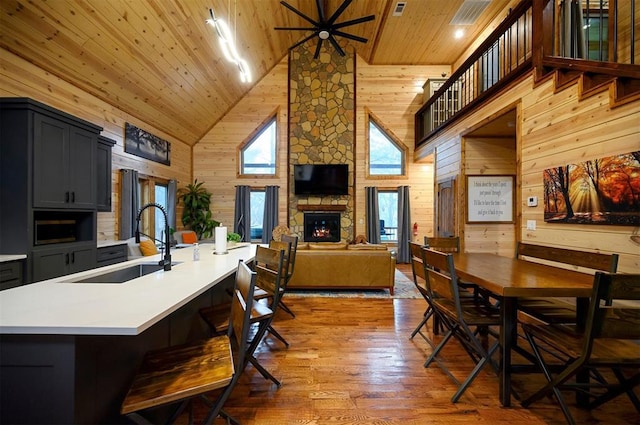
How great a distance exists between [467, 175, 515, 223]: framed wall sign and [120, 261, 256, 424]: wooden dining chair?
4.10 m

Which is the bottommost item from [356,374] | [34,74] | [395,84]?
[356,374]

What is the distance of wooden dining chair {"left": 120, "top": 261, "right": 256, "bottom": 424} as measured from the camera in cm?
112

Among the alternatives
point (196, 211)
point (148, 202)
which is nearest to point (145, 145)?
point (148, 202)

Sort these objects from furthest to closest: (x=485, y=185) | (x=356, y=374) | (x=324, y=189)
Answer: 1. (x=324, y=189)
2. (x=485, y=185)
3. (x=356, y=374)

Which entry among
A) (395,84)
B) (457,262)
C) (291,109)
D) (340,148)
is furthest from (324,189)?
(457,262)

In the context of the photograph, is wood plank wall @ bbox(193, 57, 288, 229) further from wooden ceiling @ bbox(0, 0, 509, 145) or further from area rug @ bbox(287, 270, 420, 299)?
area rug @ bbox(287, 270, 420, 299)

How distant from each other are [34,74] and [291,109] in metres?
5.26

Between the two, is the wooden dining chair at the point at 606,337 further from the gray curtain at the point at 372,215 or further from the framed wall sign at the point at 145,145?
the framed wall sign at the point at 145,145

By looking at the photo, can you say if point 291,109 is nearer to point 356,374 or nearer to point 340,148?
point 340,148

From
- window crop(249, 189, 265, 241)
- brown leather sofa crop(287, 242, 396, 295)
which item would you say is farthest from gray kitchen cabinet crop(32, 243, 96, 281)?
window crop(249, 189, 265, 241)

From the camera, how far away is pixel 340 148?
25.6 feet

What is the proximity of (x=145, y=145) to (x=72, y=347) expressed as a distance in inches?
218

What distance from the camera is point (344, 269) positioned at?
445 cm

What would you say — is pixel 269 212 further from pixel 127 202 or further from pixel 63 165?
pixel 63 165
